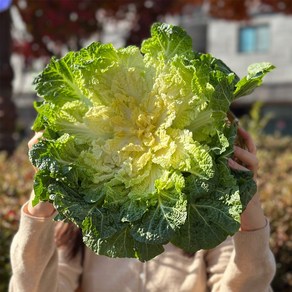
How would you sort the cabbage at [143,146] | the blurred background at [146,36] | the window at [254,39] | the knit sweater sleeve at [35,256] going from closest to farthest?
the cabbage at [143,146] < the knit sweater sleeve at [35,256] < the blurred background at [146,36] < the window at [254,39]

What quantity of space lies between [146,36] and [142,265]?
431 inches

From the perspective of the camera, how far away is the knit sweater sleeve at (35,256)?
2.11 metres

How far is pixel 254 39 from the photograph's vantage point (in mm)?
22812

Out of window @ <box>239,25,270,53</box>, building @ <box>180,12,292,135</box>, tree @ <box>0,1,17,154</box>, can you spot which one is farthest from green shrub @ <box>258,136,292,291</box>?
window @ <box>239,25,270,53</box>

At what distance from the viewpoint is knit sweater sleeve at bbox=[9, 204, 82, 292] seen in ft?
6.91

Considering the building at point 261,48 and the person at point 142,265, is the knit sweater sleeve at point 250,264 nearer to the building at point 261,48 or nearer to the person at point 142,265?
the person at point 142,265

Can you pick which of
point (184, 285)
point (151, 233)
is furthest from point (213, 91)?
point (184, 285)

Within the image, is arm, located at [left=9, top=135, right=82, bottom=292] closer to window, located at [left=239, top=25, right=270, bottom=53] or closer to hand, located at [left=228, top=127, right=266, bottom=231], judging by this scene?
hand, located at [left=228, top=127, right=266, bottom=231]

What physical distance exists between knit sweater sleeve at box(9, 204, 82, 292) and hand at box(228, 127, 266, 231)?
0.64 meters

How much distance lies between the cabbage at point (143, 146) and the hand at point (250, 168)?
0.14 meters

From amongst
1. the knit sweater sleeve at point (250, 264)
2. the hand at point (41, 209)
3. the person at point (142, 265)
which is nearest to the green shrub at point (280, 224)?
the person at point (142, 265)

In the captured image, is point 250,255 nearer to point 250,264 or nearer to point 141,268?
point 250,264

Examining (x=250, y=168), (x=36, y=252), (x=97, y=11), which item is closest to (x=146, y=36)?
(x=97, y=11)

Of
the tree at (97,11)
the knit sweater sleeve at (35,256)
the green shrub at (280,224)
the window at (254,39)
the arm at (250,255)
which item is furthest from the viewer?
the window at (254,39)
